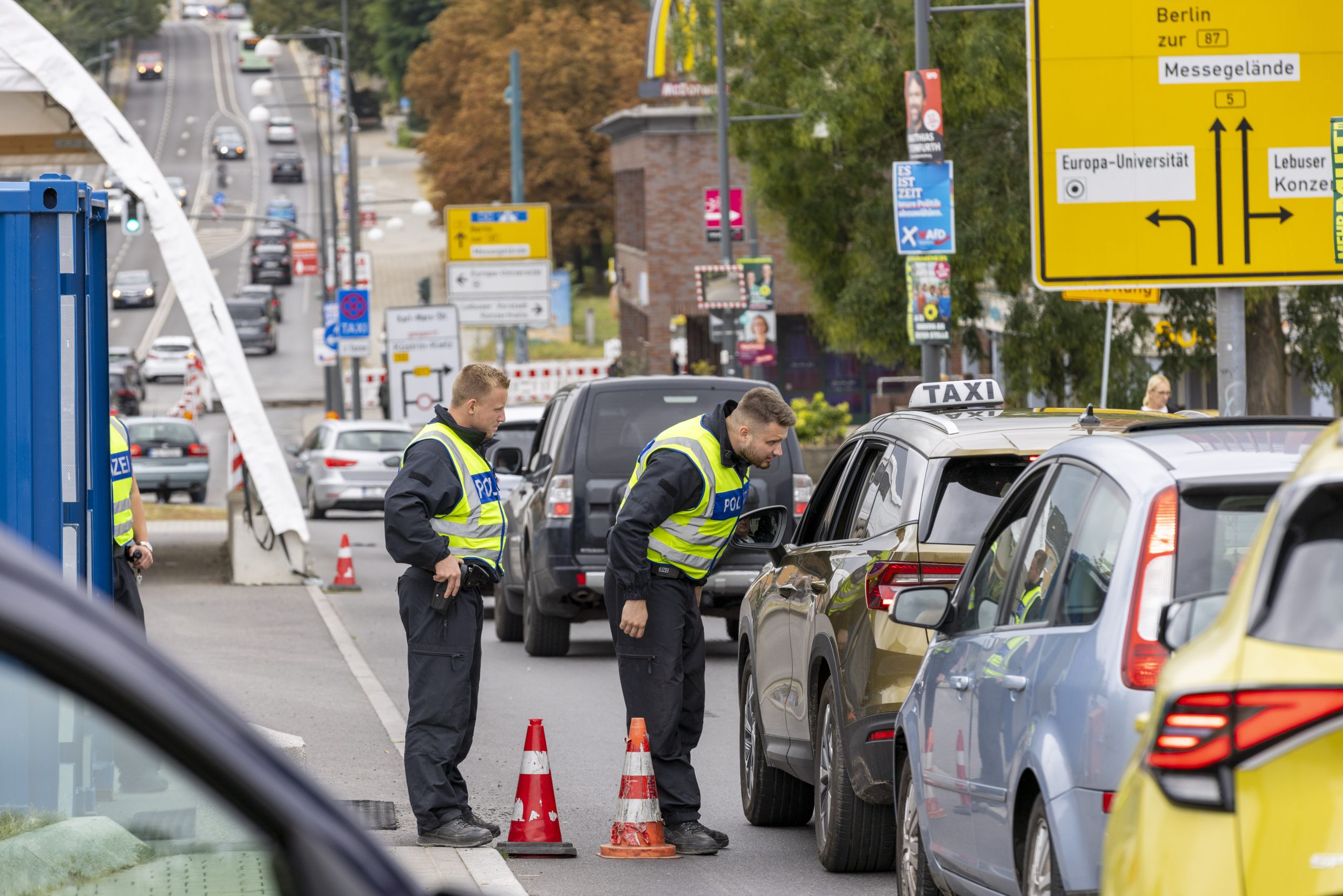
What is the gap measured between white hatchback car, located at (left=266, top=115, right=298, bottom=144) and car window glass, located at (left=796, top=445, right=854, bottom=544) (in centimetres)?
11402

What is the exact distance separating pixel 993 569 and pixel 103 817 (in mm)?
3965

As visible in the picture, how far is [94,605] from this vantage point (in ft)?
6.71

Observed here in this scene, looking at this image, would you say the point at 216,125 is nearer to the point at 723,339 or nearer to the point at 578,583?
the point at 723,339

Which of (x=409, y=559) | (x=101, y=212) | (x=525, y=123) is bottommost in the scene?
(x=409, y=559)

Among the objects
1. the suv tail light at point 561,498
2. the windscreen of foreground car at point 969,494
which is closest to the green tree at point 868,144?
the suv tail light at point 561,498

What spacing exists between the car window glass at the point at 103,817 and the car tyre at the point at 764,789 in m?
6.61

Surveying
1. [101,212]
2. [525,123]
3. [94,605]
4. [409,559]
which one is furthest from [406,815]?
[525,123]

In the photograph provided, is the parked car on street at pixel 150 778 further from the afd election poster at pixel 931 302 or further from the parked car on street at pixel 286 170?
the parked car on street at pixel 286 170

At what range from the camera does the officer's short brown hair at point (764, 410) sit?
27.3 ft

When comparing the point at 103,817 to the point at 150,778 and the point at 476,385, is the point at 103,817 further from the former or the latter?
the point at 476,385

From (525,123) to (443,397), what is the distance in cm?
4715

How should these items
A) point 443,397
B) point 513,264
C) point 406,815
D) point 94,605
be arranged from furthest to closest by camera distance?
point 513,264, point 443,397, point 406,815, point 94,605

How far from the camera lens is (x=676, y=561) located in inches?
334

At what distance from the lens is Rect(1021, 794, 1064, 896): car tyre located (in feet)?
15.9
